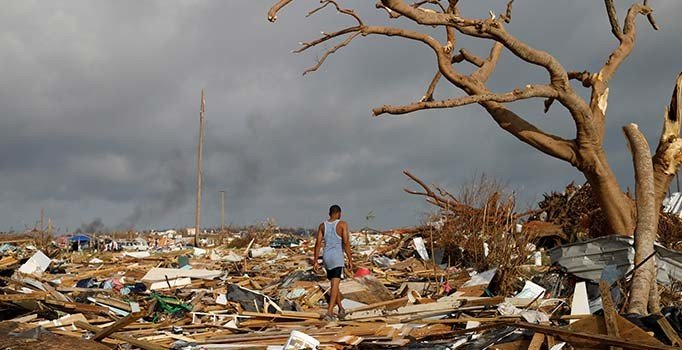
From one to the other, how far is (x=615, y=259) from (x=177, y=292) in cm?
724

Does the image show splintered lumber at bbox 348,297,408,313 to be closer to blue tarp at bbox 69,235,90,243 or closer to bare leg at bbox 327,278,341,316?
bare leg at bbox 327,278,341,316

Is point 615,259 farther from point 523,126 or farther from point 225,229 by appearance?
point 225,229

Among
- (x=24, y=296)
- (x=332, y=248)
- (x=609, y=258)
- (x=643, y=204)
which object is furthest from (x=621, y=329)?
(x=24, y=296)

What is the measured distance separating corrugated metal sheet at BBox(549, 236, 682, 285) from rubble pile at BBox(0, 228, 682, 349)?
2cm

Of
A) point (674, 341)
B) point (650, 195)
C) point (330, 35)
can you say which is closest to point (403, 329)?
point (674, 341)

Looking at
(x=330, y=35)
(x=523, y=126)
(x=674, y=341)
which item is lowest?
(x=674, y=341)

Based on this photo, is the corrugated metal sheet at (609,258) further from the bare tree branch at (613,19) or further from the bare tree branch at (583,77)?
the bare tree branch at (613,19)

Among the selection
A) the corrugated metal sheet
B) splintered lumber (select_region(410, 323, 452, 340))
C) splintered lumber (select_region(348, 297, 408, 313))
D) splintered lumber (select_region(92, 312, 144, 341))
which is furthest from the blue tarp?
splintered lumber (select_region(410, 323, 452, 340))

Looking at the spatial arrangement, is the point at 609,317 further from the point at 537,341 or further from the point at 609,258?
the point at 609,258

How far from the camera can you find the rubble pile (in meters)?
6.76

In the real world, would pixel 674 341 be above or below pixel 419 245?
below

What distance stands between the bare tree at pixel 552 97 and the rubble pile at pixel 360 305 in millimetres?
→ 1166

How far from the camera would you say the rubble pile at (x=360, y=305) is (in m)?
6.76

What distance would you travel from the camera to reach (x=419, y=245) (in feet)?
46.0
